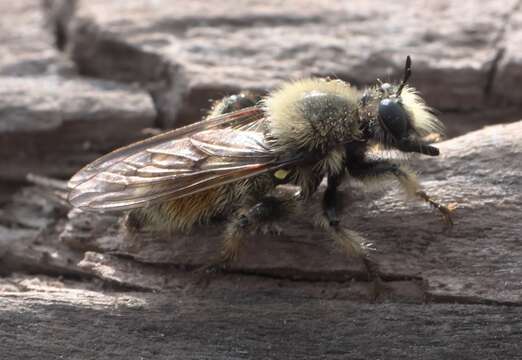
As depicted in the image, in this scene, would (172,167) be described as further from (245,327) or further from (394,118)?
(394,118)

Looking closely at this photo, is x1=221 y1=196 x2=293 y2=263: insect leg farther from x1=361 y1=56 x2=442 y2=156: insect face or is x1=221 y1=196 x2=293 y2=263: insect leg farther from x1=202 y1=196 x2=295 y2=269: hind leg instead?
x1=361 y1=56 x2=442 y2=156: insect face

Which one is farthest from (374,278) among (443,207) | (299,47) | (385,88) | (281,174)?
(299,47)

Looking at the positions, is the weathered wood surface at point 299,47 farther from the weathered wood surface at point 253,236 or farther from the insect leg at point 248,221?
the insect leg at point 248,221

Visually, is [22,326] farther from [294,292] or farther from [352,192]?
[352,192]

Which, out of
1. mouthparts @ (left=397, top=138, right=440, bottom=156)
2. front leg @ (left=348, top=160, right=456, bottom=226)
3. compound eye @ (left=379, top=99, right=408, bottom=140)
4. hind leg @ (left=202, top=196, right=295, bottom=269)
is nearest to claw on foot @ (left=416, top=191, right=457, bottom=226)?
front leg @ (left=348, top=160, right=456, bottom=226)

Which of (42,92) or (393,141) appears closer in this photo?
(393,141)

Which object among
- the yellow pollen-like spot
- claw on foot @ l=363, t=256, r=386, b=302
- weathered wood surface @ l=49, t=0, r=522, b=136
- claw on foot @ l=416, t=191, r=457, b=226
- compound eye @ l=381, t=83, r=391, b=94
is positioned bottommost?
claw on foot @ l=363, t=256, r=386, b=302

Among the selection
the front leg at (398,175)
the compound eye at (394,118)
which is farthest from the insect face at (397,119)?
the front leg at (398,175)

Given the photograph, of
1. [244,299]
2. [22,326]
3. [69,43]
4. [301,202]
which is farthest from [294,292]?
[69,43]
